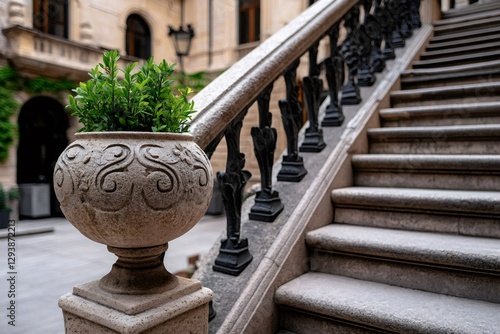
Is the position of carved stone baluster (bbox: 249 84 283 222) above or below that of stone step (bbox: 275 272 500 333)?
above

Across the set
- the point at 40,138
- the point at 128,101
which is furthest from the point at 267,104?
the point at 40,138

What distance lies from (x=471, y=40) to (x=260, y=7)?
33.6 ft

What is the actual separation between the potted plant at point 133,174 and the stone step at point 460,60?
140 inches

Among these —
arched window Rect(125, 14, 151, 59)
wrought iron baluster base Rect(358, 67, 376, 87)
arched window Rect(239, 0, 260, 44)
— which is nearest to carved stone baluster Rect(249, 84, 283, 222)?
wrought iron baluster base Rect(358, 67, 376, 87)

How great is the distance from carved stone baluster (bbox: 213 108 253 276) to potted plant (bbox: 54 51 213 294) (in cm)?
49

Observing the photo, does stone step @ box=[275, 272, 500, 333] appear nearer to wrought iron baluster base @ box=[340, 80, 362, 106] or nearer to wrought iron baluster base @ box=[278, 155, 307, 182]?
wrought iron baluster base @ box=[278, 155, 307, 182]

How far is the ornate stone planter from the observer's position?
43.3 inches

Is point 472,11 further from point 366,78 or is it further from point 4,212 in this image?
point 4,212

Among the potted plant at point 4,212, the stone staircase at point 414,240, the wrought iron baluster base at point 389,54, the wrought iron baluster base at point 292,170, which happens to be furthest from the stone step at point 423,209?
the potted plant at point 4,212

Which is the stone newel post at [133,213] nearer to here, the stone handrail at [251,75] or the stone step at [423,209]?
the stone handrail at [251,75]

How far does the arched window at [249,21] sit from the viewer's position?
13734 millimetres

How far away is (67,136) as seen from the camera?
12.0 meters

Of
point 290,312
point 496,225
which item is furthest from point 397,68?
point 290,312

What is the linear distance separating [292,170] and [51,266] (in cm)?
446
